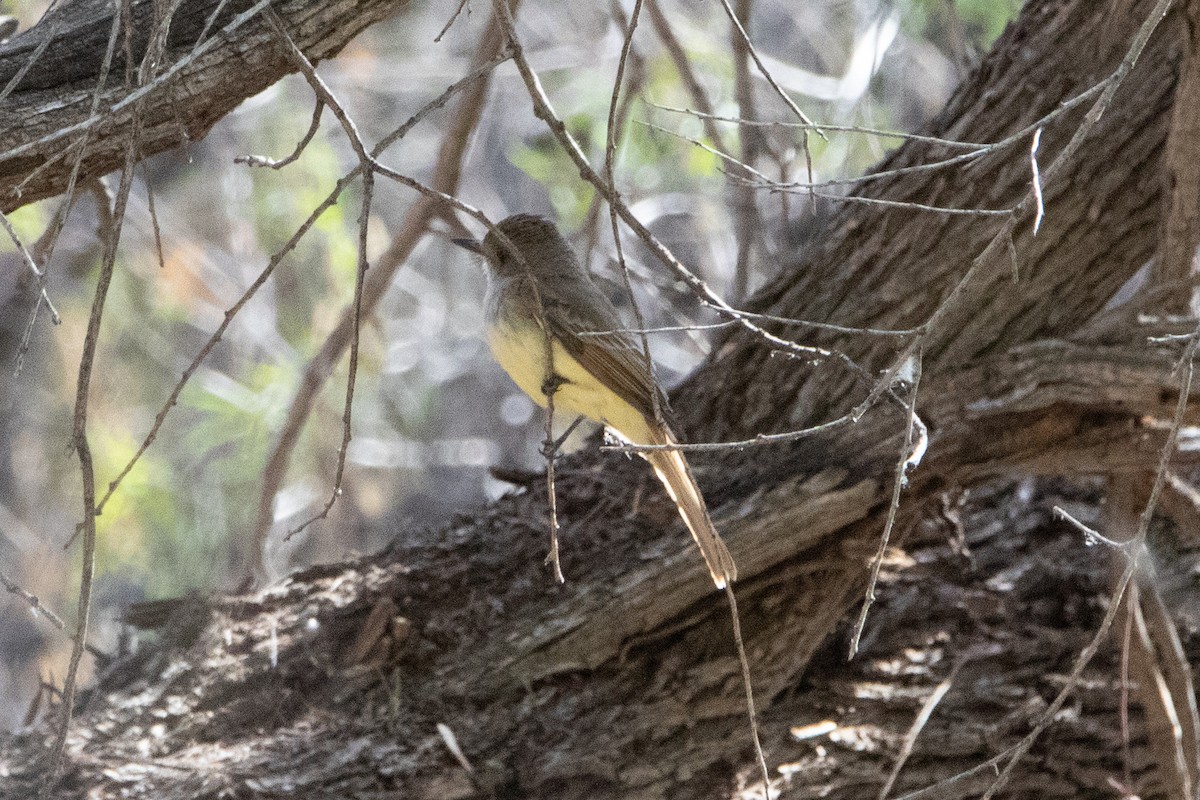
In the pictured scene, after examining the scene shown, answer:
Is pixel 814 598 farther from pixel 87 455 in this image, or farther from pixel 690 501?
pixel 87 455

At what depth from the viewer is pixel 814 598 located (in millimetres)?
3789

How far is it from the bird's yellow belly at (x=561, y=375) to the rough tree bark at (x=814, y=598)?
0.30m

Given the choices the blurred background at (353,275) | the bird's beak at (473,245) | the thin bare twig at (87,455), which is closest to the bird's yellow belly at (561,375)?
the bird's beak at (473,245)

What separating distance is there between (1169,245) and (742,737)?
1.90 meters

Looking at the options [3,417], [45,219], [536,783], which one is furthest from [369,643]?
[3,417]

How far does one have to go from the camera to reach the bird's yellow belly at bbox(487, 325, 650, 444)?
3.65 m

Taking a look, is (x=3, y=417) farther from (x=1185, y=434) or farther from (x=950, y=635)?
(x=1185, y=434)

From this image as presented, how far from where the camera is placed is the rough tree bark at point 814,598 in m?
3.53

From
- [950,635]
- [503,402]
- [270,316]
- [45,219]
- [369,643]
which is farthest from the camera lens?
[503,402]

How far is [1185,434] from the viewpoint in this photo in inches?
148

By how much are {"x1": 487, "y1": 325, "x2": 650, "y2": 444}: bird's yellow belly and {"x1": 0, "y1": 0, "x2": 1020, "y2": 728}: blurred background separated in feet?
2.21

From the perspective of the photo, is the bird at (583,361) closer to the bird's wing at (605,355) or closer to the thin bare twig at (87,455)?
the bird's wing at (605,355)

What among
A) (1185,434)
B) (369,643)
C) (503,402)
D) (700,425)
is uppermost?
(503,402)

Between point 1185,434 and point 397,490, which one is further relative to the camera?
point 397,490
